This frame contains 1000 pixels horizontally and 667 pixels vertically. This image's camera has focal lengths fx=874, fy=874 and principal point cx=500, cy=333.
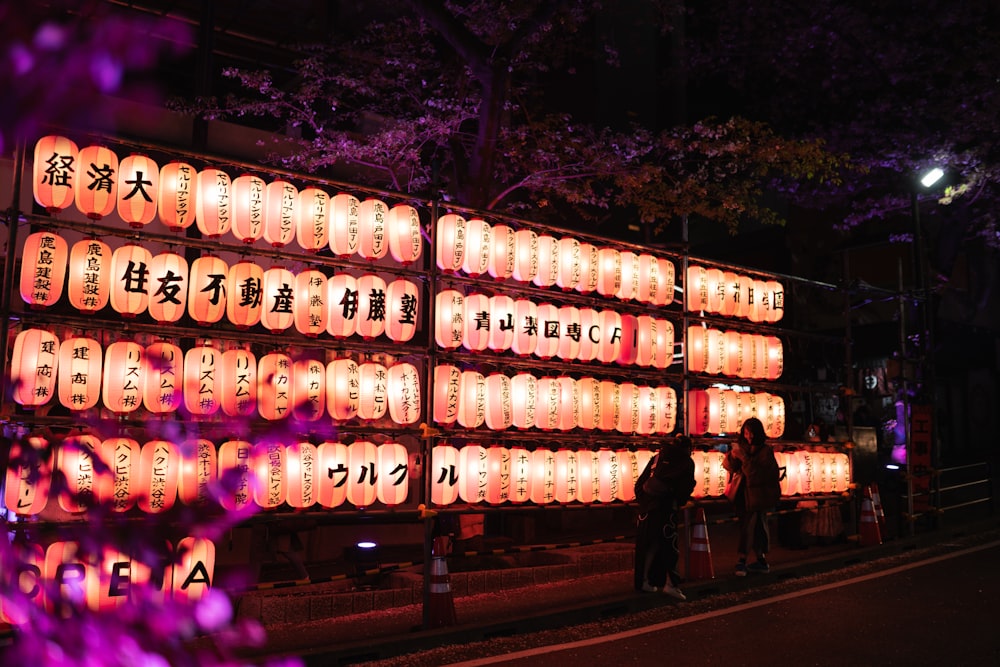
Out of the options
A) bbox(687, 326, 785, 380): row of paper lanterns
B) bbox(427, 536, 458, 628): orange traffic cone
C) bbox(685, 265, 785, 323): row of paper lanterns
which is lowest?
bbox(427, 536, 458, 628): orange traffic cone

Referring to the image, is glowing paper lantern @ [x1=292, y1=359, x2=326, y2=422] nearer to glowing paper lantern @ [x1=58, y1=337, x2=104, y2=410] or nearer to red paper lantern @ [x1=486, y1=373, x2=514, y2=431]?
glowing paper lantern @ [x1=58, y1=337, x2=104, y2=410]

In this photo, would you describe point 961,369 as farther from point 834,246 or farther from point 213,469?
point 213,469

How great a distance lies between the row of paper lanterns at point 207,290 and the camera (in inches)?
334

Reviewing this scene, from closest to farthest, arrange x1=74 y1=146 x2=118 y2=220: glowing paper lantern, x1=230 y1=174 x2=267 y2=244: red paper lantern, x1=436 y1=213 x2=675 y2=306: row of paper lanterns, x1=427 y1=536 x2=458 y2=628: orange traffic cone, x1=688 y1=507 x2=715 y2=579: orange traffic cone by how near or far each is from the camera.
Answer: x1=74 y1=146 x2=118 y2=220: glowing paper lantern → x1=230 y1=174 x2=267 y2=244: red paper lantern → x1=427 y1=536 x2=458 y2=628: orange traffic cone → x1=436 y1=213 x2=675 y2=306: row of paper lanterns → x1=688 y1=507 x2=715 y2=579: orange traffic cone

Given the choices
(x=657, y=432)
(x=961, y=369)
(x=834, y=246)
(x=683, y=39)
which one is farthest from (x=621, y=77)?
(x=961, y=369)

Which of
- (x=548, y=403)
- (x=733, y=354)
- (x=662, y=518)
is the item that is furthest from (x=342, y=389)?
(x=733, y=354)

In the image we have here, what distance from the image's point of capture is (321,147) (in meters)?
16.0

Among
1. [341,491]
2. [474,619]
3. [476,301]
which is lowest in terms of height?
[474,619]

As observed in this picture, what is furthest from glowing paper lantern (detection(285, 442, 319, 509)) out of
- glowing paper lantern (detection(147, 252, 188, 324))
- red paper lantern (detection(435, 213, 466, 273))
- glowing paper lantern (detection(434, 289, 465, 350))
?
red paper lantern (detection(435, 213, 466, 273))

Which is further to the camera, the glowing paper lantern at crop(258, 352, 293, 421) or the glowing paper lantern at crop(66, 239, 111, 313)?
the glowing paper lantern at crop(258, 352, 293, 421)

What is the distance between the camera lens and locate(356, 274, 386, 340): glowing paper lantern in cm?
1038

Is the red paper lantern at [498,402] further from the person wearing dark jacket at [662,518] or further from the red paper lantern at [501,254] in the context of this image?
the person wearing dark jacket at [662,518]

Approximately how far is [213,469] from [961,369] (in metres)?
30.6

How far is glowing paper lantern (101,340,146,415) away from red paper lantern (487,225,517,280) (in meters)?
4.88
